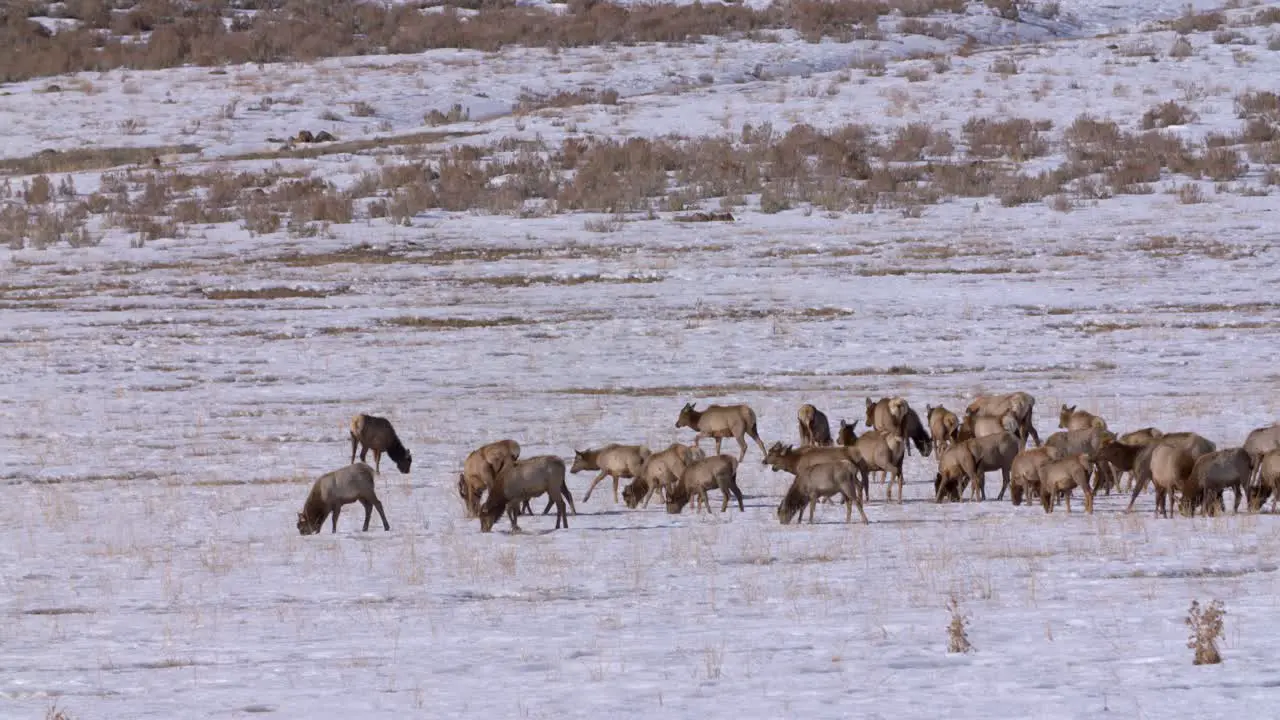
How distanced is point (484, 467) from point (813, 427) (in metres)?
4.53

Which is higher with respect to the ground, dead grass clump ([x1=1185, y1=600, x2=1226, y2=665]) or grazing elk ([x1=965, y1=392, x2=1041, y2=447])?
dead grass clump ([x1=1185, y1=600, x2=1226, y2=665])

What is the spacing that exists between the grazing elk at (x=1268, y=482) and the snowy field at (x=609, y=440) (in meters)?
0.45

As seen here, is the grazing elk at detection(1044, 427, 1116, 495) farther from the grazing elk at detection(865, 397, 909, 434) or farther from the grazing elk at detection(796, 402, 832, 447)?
the grazing elk at detection(796, 402, 832, 447)

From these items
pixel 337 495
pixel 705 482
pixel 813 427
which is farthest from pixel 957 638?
pixel 813 427

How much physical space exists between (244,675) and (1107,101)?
1990 inches

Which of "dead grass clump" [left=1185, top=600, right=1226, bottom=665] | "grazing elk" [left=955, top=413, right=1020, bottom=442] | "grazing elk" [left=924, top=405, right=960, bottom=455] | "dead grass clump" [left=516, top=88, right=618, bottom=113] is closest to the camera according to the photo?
"dead grass clump" [left=1185, top=600, right=1226, bottom=665]

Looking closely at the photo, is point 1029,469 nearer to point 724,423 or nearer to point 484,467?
point 724,423

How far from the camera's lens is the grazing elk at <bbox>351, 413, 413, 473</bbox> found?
61.7 ft

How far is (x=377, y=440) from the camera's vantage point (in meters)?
19.0

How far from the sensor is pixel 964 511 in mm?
15477

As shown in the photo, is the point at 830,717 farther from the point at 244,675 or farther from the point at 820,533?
the point at 820,533

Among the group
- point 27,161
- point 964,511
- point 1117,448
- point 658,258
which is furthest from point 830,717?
point 27,161

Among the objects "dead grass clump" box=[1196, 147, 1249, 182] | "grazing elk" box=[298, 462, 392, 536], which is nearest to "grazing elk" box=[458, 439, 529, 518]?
"grazing elk" box=[298, 462, 392, 536]

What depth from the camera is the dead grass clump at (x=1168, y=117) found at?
51938mm
